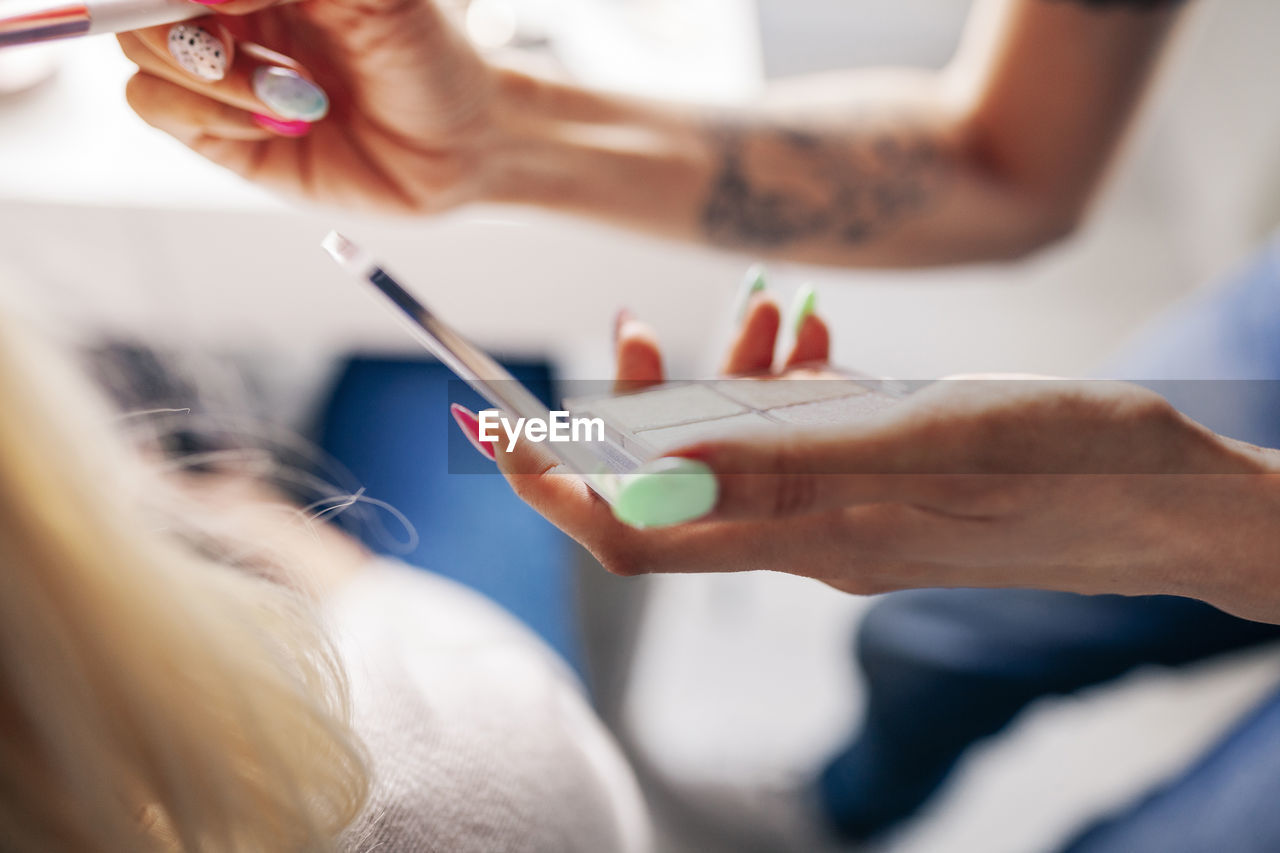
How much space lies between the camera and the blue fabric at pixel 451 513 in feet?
1.87

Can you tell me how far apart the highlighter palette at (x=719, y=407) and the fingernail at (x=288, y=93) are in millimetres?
205

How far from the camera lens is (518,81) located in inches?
20.3

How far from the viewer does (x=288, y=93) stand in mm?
378

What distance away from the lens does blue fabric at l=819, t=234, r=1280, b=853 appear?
48 cm

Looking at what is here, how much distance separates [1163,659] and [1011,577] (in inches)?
17.7

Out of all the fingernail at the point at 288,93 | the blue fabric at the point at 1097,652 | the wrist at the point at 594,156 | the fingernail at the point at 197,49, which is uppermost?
the fingernail at the point at 197,49

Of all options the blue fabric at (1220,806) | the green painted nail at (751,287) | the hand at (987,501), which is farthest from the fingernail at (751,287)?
the blue fabric at (1220,806)

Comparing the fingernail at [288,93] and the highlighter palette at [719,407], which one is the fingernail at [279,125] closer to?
the fingernail at [288,93]

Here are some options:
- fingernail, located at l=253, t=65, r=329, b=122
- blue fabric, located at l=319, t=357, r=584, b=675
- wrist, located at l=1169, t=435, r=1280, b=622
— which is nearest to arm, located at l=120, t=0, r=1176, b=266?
fingernail, located at l=253, t=65, r=329, b=122

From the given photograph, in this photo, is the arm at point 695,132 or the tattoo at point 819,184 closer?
the arm at point 695,132

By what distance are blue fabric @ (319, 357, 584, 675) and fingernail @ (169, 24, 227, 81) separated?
24cm

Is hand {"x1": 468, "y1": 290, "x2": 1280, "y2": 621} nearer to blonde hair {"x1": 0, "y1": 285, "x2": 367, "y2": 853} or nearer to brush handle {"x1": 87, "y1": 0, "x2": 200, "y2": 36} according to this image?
blonde hair {"x1": 0, "y1": 285, "x2": 367, "y2": 853}

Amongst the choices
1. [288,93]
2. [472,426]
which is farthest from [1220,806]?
[288,93]

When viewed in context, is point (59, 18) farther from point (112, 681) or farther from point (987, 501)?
point (987, 501)
